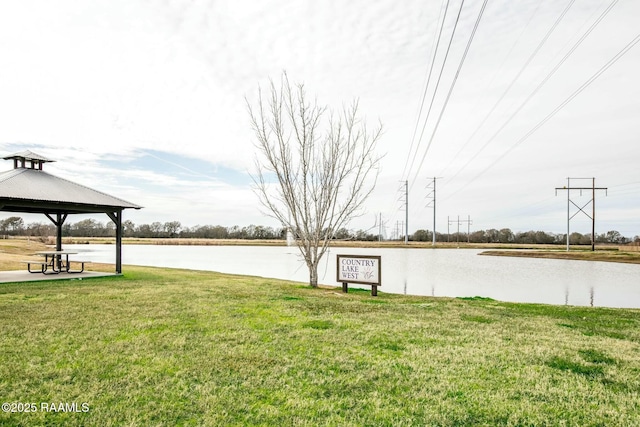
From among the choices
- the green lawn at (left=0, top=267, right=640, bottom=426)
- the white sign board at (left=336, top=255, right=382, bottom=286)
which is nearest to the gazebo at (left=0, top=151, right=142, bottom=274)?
the green lawn at (left=0, top=267, right=640, bottom=426)

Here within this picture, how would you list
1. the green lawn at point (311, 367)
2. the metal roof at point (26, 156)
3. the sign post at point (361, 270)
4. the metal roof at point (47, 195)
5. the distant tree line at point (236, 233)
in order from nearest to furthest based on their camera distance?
the green lawn at point (311, 367), the sign post at point (361, 270), the metal roof at point (47, 195), the metal roof at point (26, 156), the distant tree line at point (236, 233)

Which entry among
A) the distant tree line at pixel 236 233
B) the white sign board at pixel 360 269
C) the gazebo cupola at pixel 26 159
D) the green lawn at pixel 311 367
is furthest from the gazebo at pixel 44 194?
the distant tree line at pixel 236 233

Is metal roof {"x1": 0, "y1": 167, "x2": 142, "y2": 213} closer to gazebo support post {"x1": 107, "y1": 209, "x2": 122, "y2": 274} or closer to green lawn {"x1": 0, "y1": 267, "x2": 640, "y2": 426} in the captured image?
gazebo support post {"x1": 107, "y1": 209, "x2": 122, "y2": 274}

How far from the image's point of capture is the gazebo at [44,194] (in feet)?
38.0

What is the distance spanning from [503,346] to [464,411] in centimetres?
233

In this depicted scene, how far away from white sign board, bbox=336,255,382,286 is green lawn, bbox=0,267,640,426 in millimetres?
3208

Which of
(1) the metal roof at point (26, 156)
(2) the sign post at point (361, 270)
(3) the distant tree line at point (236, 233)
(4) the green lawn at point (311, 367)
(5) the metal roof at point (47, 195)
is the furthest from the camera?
(3) the distant tree line at point (236, 233)

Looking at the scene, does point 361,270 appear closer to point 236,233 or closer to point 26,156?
point 26,156

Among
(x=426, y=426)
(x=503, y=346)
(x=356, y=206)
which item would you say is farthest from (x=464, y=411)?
(x=356, y=206)

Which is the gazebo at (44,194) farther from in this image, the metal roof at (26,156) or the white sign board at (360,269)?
the white sign board at (360,269)

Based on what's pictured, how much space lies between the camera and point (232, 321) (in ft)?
20.4

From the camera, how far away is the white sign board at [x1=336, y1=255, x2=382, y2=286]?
1068 cm

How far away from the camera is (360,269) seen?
1099 cm

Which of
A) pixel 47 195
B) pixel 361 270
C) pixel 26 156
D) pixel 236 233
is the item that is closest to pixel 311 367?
pixel 361 270
